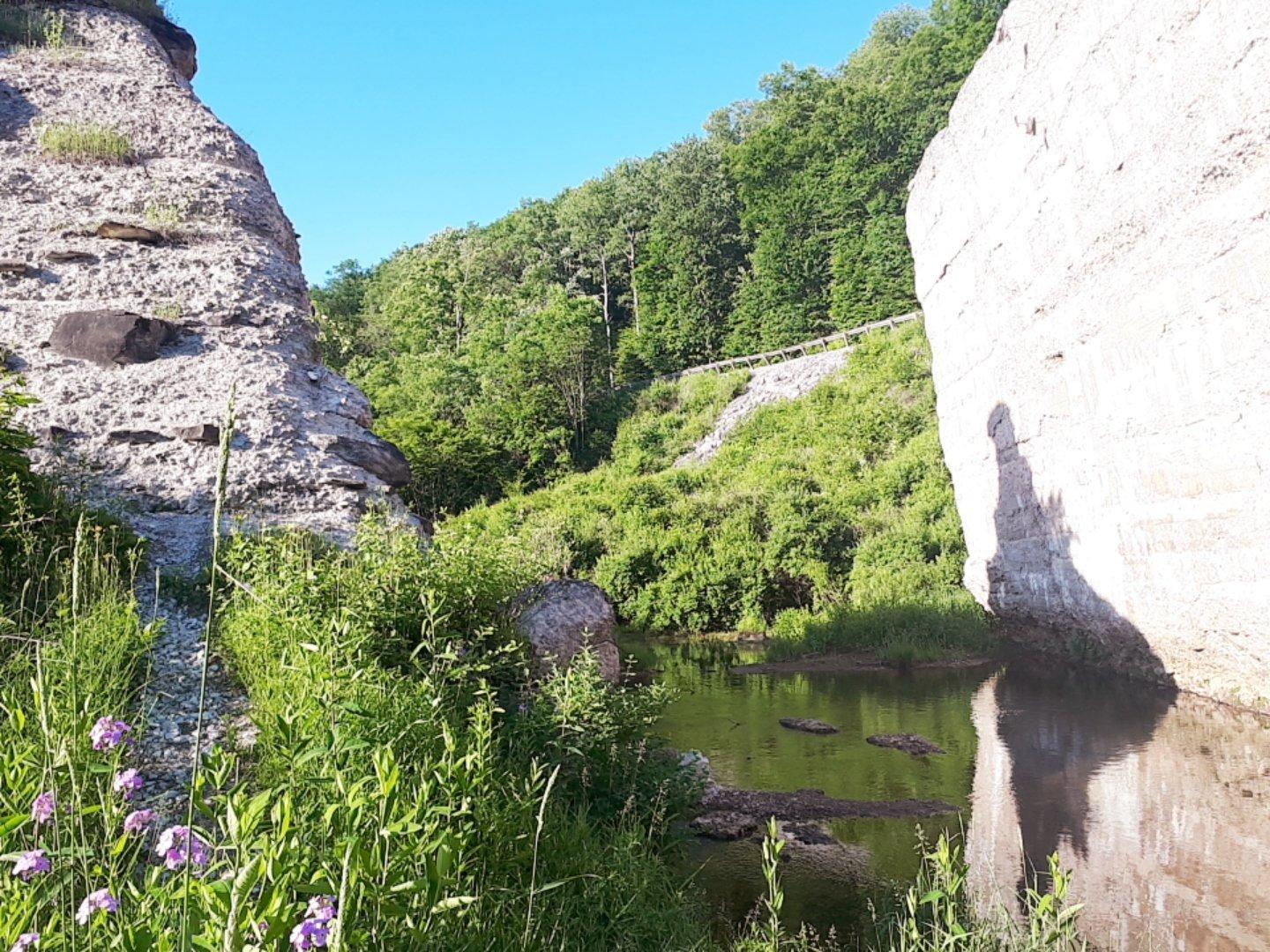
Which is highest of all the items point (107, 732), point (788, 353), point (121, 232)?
point (788, 353)

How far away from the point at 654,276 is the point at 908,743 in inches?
1537

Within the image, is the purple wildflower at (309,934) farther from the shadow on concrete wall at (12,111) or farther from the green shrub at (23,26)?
the green shrub at (23,26)

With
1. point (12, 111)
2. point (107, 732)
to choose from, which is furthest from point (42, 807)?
point (12, 111)

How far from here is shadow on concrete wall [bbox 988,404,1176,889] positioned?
7391 millimetres

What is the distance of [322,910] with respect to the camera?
68.9 inches

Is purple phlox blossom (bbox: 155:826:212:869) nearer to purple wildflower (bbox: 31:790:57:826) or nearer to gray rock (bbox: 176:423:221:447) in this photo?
purple wildflower (bbox: 31:790:57:826)

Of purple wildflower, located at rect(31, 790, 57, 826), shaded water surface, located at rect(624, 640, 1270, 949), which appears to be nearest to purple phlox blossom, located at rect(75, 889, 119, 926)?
purple wildflower, located at rect(31, 790, 57, 826)

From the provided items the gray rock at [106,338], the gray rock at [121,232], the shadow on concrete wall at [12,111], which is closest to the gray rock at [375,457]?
the gray rock at [106,338]

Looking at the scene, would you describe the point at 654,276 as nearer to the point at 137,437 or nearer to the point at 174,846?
the point at 137,437

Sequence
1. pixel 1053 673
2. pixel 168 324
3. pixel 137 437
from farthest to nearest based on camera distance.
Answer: pixel 1053 673 < pixel 168 324 < pixel 137 437

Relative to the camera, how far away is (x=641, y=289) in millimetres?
46250

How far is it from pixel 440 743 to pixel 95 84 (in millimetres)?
12341

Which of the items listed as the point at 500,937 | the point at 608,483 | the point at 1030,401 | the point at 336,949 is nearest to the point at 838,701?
the point at 1030,401

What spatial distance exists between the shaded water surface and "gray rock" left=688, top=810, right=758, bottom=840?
13 cm
